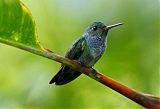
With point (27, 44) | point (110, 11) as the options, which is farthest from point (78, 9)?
point (27, 44)

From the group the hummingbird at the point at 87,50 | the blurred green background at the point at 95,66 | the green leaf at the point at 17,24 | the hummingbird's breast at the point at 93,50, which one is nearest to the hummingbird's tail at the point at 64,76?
the hummingbird at the point at 87,50

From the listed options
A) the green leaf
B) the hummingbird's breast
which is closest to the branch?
the green leaf

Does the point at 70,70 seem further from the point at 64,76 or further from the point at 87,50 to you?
the point at 87,50

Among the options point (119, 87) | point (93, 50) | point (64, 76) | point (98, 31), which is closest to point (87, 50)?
point (93, 50)

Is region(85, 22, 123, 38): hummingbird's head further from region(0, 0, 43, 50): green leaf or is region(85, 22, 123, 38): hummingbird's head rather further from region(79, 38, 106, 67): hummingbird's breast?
region(0, 0, 43, 50): green leaf

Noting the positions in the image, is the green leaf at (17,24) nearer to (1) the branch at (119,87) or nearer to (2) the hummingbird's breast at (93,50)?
(1) the branch at (119,87)
